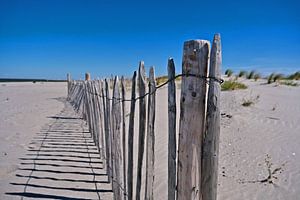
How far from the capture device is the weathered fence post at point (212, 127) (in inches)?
62.2


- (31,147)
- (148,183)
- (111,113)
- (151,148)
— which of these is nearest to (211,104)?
(151,148)

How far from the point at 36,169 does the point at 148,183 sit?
10.6 ft

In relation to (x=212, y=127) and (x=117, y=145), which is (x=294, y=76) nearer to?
(x=117, y=145)

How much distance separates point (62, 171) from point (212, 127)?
3935mm

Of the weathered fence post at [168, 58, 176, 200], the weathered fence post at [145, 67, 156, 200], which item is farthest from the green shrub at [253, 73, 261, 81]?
the weathered fence post at [168, 58, 176, 200]

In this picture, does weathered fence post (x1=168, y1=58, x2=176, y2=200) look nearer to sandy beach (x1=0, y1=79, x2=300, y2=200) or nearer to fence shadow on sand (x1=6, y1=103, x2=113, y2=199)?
sandy beach (x1=0, y1=79, x2=300, y2=200)

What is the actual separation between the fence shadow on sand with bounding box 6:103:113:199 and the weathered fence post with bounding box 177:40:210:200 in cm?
255

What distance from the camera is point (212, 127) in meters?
1.61

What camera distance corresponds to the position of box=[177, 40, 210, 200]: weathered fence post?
164 cm

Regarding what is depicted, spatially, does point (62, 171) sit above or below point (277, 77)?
below

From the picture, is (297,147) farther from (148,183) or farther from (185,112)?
(185,112)

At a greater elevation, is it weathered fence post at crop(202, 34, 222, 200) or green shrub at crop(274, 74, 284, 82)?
green shrub at crop(274, 74, 284, 82)

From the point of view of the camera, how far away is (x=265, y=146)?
19.6ft

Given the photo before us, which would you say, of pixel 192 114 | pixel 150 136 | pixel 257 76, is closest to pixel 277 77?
pixel 257 76
